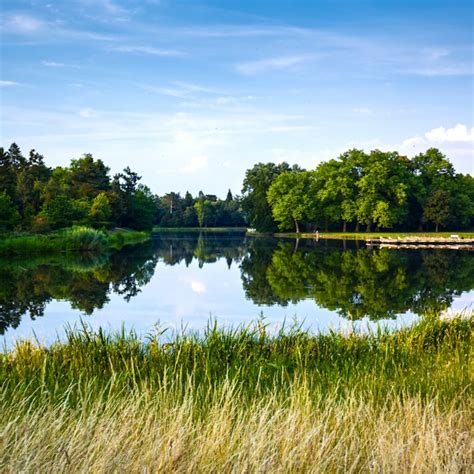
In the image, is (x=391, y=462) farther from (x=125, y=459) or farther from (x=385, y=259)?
(x=385, y=259)

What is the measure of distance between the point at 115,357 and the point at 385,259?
94.0 ft

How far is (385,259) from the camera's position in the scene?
114 feet

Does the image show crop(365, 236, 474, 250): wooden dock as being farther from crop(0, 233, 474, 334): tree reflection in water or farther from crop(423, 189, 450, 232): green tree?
crop(0, 233, 474, 334): tree reflection in water

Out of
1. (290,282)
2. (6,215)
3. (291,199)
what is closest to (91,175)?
(291,199)

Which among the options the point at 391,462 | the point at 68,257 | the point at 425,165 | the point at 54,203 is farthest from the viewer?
the point at 425,165

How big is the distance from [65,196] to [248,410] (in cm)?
4273

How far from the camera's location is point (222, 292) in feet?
72.6

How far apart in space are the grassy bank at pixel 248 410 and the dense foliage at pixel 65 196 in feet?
97.1

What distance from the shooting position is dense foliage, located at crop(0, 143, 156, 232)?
41375 millimetres

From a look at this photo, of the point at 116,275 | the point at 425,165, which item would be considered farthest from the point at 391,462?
the point at 425,165

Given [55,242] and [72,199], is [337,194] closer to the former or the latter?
[72,199]

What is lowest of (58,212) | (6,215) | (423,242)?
(423,242)

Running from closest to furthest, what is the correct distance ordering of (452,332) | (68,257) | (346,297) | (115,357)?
(115,357) → (452,332) → (346,297) → (68,257)

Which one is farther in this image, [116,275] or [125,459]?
[116,275]
